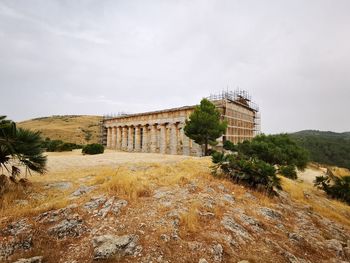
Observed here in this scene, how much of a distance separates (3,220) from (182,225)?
14.6ft

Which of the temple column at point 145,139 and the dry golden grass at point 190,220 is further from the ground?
the temple column at point 145,139

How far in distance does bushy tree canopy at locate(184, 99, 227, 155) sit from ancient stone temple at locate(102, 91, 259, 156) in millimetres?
5819

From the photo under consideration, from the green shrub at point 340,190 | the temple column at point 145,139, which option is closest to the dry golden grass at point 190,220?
the green shrub at point 340,190

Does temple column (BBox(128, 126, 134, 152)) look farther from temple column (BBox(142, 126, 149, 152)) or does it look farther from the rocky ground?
the rocky ground

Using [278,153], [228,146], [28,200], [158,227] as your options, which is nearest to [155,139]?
[228,146]

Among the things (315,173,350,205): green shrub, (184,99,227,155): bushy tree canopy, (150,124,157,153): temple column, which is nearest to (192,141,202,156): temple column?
(184,99,227,155): bushy tree canopy

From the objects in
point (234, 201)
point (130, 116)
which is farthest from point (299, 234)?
point (130, 116)

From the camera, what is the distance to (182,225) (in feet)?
18.8

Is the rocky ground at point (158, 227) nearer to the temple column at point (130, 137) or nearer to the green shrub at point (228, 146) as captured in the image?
the green shrub at point (228, 146)

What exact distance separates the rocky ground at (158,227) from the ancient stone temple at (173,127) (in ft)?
76.5

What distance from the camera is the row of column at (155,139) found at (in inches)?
1314

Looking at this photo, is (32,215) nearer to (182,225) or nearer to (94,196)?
(94,196)

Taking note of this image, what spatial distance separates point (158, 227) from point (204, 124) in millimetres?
20046

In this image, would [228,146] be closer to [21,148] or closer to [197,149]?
[197,149]
